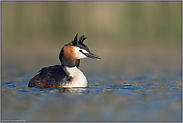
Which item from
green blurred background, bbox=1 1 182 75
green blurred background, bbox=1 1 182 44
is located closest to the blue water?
green blurred background, bbox=1 1 182 75

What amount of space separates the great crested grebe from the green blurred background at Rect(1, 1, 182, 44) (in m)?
13.9

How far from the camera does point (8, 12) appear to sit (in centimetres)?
2264

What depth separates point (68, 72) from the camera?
29.7ft

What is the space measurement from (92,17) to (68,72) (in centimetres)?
1479

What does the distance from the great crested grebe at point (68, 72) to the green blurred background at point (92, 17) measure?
13874 millimetres

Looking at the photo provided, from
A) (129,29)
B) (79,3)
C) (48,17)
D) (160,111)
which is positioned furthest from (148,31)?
(160,111)

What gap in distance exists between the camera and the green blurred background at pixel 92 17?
2298 centimetres

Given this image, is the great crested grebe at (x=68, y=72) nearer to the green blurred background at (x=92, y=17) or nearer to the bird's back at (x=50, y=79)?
the bird's back at (x=50, y=79)

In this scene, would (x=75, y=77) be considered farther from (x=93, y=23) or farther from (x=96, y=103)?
(x=93, y=23)

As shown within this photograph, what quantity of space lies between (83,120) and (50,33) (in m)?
21.0

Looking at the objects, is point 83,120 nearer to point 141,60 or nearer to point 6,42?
point 141,60

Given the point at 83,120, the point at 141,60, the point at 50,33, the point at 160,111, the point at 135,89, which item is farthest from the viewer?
the point at 50,33

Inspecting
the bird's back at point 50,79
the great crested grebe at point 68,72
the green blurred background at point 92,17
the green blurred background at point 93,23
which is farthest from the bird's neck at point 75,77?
the green blurred background at point 92,17

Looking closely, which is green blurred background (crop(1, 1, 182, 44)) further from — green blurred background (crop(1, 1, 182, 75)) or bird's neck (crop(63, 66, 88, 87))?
bird's neck (crop(63, 66, 88, 87))
